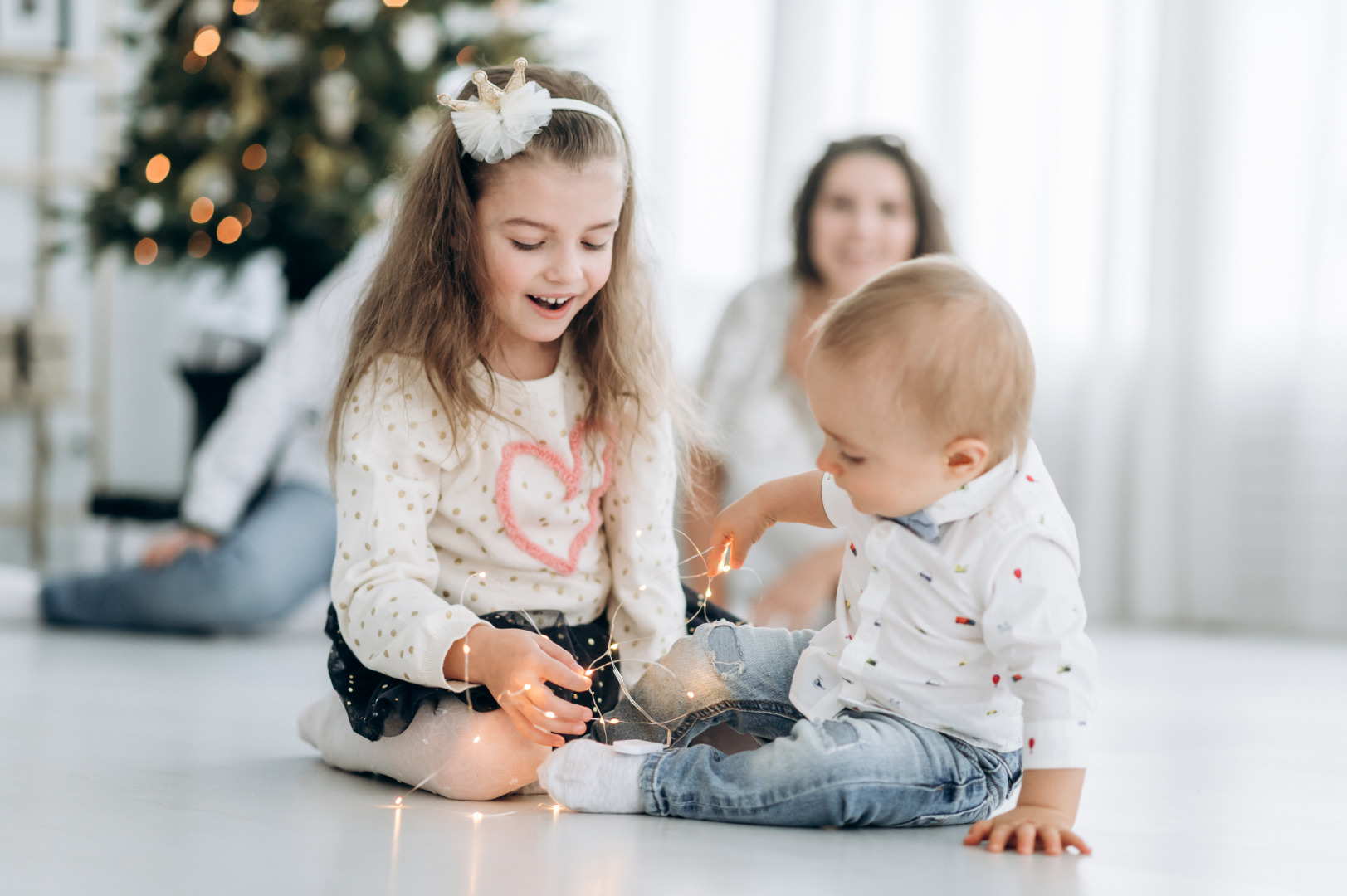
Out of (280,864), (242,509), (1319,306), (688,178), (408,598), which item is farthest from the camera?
(688,178)

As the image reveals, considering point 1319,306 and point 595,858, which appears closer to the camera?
point 595,858

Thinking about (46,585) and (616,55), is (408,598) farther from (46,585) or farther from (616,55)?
(616,55)

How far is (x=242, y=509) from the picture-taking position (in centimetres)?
216

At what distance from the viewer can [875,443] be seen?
886mm

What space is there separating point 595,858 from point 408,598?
27cm

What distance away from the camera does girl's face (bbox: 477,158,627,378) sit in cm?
108

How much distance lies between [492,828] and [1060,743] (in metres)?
0.41

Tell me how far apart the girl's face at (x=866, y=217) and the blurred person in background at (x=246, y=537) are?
76 cm

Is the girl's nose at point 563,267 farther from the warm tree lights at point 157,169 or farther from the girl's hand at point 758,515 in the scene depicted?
the warm tree lights at point 157,169

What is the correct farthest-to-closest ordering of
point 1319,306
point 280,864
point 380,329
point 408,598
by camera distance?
1. point 1319,306
2. point 380,329
3. point 408,598
4. point 280,864

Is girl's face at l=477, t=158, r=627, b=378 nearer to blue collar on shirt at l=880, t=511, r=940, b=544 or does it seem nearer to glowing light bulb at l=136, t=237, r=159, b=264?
blue collar on shirt at l=880, t=511, r=940, b=544

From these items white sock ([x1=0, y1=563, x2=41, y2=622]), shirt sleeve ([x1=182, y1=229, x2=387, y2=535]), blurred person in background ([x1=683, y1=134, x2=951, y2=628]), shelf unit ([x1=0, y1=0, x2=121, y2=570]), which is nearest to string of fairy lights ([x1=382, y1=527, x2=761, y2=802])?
blurred person in background ([x1=683, y1=134, x2=951, y2=628])

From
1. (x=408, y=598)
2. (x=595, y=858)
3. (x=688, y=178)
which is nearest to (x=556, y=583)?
(x=408, y=598)

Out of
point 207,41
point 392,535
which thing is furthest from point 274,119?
point 392,535
